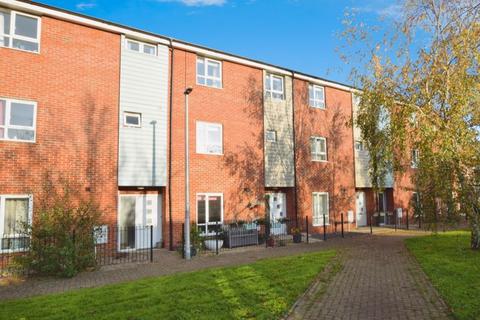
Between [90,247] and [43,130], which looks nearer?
[90,247]

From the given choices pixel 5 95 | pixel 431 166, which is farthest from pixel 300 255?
pixel 5 95

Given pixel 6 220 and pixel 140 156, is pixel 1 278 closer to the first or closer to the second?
pixel 6 220

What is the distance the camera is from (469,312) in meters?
5.93

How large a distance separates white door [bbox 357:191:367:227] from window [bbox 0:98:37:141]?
18224mm

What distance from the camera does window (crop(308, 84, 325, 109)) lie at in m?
19.9

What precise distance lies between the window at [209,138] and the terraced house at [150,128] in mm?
46

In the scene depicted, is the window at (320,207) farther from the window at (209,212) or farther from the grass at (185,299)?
the grass at (185,299)

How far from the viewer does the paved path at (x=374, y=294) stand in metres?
6.08

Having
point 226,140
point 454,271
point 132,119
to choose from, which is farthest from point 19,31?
point 454,271

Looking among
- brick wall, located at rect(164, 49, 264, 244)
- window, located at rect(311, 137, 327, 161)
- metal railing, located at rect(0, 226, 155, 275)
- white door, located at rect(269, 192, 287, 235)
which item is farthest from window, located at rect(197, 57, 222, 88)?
metal railing, located at rect(0, 226, 155, 275)

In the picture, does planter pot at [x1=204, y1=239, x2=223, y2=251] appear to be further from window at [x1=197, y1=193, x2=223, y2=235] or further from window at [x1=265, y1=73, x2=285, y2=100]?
window at [x1=265, y1=73, x2=285, y2=100]

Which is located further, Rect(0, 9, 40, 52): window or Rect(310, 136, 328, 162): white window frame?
Rect(310, 136, 328, 162): white window frame

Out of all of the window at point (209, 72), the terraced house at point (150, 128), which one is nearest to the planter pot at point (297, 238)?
the terraced house at point (150, 128)

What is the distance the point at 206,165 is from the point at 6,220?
24.2ft
